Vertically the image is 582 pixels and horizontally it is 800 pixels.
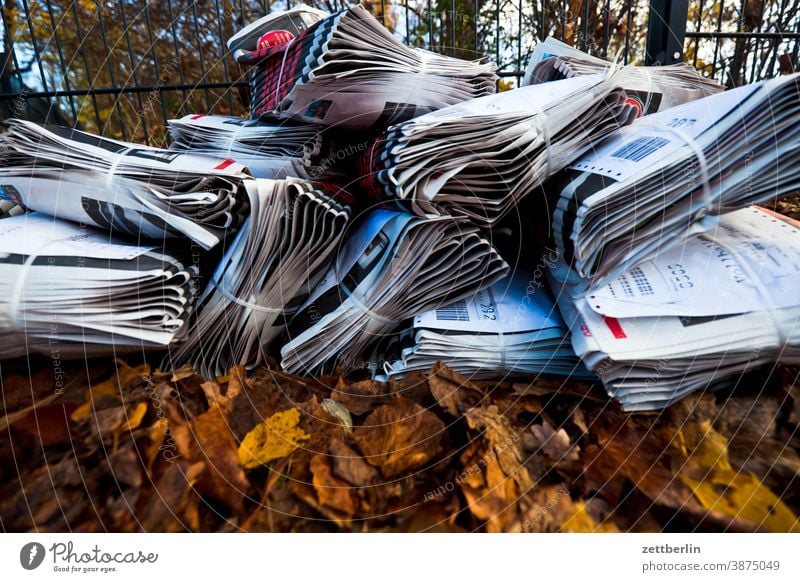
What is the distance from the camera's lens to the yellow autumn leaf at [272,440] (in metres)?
0.76

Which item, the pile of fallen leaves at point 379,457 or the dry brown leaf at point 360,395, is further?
the dry brown leaf at point 360,395

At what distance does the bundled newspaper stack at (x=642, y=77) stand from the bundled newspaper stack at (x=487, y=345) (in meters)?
0.71

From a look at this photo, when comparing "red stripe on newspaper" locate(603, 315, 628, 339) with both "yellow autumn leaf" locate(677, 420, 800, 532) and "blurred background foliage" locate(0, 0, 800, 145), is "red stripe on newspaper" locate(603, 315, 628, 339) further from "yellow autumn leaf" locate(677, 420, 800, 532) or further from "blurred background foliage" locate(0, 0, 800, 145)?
"blurred background foliage" locate(0, 0, 800, 145)

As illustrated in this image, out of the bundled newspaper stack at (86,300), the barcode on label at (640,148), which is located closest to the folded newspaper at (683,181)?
the barcode on label at (640,148)

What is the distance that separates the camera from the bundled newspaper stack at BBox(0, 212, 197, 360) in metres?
0.85

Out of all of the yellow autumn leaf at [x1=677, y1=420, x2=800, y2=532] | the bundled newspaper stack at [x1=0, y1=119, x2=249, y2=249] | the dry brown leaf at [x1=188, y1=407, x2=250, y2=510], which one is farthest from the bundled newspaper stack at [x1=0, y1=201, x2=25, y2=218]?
the yellow autumn leaf at [x1=677, y1=420, x2=800, y2=532]

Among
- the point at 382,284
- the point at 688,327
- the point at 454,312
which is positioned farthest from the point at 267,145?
the point at 688,327

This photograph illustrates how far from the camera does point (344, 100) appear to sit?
1120 mm

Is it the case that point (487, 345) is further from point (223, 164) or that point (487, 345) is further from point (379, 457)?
point (223, 164)

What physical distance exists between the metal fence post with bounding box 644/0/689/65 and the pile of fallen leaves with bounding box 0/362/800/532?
1.22 metres

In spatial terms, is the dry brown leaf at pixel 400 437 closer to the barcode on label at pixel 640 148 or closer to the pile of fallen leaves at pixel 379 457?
the pile of fallen leaves at pixel 379 457

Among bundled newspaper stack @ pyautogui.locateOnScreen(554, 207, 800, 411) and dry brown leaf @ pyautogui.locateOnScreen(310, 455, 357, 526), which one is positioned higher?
bundled newspaper stack @ pyautogui.locateOnScreen(554, 207, 800, 411)

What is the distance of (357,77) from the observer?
1086 mm
